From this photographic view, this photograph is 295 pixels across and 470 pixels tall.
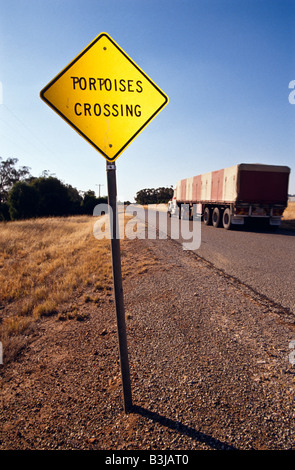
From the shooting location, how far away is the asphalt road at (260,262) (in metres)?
5.14

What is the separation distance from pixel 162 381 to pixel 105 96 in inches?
104

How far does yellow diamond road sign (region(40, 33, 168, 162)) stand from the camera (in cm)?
199

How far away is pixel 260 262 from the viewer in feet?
23.9

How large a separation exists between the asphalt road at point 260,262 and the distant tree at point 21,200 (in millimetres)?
35490

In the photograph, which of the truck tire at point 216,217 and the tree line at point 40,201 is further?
the tree line at point 40,201

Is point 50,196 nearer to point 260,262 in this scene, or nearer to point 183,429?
point 260,262

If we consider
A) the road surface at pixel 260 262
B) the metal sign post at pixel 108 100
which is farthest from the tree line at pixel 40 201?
the metal sign post at pixel 108 100

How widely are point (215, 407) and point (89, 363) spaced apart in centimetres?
144

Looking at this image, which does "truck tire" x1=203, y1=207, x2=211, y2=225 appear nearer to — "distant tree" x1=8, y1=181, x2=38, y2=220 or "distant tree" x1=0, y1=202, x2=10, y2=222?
"distant tree" x1=8, y1=181, x2=38, y2=220

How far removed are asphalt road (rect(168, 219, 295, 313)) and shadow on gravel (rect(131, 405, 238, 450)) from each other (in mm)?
2946

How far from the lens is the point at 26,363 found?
3066mm
